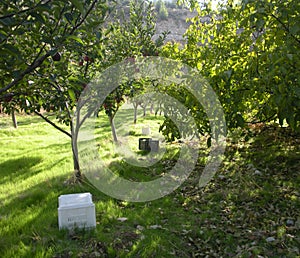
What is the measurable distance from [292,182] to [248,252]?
177 centimetres

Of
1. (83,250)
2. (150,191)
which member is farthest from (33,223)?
(150,191)

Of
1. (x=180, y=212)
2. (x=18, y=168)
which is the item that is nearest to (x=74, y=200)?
(x=180, y=212)

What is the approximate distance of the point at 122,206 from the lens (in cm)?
376

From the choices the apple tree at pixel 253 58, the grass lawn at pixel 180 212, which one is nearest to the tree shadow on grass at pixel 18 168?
the grass lawn at pixel 180 212

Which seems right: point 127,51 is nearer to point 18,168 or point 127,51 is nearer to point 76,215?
point 18,168

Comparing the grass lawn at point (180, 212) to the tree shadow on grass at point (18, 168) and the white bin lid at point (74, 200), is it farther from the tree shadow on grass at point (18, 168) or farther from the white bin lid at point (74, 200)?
the white bin lid at point (74, 200)

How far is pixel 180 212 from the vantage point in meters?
3.61

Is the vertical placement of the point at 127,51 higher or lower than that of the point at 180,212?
higher

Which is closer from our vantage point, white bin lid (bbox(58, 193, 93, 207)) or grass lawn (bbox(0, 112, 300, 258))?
grass lawn (bbox(0, 112, 300, 258))

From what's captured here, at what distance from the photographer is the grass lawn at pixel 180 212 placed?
2.76m

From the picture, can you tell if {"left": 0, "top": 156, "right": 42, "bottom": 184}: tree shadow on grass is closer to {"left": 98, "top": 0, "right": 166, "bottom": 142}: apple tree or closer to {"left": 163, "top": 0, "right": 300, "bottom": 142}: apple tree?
{"left": 98, "top": 0, "right": 166, "bottom": 142}: apple tree

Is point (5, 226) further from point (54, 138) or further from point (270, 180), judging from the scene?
point (54, 138)

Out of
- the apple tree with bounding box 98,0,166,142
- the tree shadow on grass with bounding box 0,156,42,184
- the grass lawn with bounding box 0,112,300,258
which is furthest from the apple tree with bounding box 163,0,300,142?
the tree shadow on grass with bounding box 0,156,42,184

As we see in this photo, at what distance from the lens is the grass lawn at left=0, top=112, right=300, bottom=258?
109 inches
